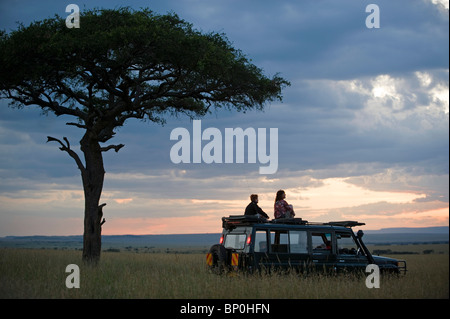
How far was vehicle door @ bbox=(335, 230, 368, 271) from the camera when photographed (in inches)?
617

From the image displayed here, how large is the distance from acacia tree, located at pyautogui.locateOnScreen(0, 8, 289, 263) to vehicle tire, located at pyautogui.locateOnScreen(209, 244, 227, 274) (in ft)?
30.8

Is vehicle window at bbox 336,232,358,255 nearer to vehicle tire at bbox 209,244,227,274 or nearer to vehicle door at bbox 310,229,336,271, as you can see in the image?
vehicle door at bbox 310,229,336,271

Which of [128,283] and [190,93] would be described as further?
[190,93]

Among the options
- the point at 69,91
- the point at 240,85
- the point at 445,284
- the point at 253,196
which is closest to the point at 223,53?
the point at 240,85

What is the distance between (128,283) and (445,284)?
28.4ft

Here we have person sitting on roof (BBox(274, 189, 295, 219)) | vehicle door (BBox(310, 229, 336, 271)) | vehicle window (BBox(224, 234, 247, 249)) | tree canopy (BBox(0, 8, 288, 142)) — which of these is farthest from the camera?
tree canopy (BBox(0, 8, 288, 142))

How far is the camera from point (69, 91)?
2455 centimetres

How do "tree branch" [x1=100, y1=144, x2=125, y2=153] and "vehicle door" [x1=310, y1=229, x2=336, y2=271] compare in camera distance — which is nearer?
"vehicle door" [x1=310, y1=229, x2=336, y2=271]

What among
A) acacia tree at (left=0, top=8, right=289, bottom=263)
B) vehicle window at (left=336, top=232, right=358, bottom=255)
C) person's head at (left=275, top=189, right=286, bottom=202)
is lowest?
vehicle window at (left=336, top=232, right=358, bottom=255)

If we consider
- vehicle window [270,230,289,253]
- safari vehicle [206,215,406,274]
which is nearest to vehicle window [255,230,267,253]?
safari vehicle [206,215,406,274]

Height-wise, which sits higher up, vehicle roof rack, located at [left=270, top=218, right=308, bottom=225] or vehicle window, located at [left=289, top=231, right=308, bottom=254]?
vehicle roof rack, located at [left=270, top=218, right=308, bottom=225]

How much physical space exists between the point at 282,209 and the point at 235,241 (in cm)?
206

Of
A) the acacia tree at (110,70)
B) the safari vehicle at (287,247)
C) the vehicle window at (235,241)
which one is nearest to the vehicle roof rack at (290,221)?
the safari vehicle at (287,247)
